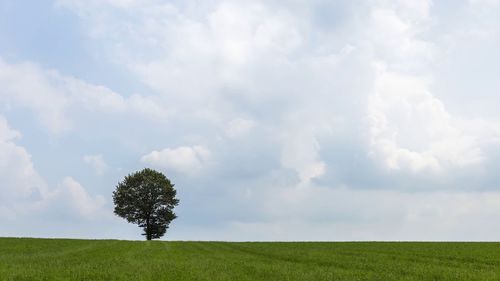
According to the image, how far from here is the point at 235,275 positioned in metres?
25.3

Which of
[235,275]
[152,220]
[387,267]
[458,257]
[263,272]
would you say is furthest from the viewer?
[152,220]

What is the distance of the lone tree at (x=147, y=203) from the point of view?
93.8 meters

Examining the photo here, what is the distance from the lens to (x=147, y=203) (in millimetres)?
93812

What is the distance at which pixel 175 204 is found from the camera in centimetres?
9619

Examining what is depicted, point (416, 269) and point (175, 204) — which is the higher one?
point (175, 204)

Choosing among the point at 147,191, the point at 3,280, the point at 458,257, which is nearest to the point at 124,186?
the point at 147,191

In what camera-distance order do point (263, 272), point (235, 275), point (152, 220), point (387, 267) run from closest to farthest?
point (235, 275)
point (263, 272)
point (387, 267)
point (152, 220)

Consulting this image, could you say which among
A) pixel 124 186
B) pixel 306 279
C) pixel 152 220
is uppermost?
pixel 124 186

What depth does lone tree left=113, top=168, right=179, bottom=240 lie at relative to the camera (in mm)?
93812

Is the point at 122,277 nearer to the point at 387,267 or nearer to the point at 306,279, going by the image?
the point at 306,279

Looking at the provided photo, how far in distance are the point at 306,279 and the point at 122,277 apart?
8.69 m

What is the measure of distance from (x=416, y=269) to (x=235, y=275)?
10673mm

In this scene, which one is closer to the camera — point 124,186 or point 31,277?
point 31,277

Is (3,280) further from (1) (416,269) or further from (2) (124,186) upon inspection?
(2) (124,186)
